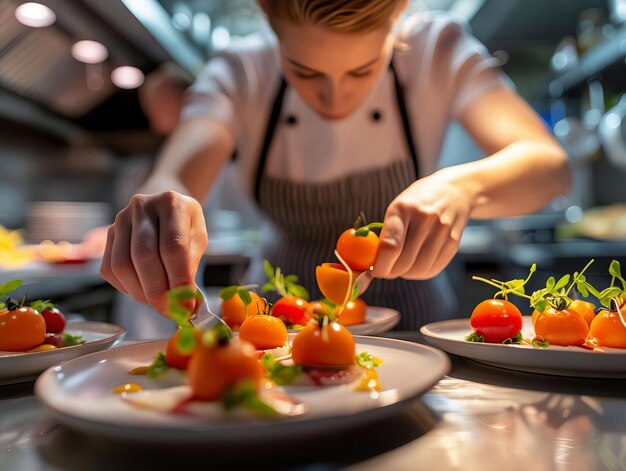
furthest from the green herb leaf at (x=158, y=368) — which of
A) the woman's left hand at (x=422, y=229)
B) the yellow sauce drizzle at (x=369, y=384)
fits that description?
the woman's left hand at (x=422, y=229)

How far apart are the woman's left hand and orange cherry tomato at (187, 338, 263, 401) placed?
1.24 feet

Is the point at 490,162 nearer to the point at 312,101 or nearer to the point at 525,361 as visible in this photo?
the point at 312,101

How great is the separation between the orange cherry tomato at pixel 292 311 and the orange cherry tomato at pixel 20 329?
13.9 inches

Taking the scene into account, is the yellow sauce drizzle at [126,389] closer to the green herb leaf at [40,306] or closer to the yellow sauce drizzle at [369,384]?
the yellow sauce drizzle at [369,384]

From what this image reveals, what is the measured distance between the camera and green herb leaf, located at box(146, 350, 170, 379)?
0.63 m

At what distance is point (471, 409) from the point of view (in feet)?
2.04

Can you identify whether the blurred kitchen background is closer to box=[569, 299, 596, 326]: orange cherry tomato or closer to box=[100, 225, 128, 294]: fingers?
box=[100, 225, 128, 294]: fingers

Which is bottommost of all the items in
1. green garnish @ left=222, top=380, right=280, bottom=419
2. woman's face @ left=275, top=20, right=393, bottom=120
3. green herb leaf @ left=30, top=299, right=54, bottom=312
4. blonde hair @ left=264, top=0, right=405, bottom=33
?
green garnish @ left=222, top=380, right=280, bottom=419

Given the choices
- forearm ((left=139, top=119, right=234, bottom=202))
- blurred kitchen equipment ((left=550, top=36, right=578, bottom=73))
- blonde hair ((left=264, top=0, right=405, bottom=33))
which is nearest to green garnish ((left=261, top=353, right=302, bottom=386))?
blonde hair ((left=264, top=0, right=405, bottom=33))

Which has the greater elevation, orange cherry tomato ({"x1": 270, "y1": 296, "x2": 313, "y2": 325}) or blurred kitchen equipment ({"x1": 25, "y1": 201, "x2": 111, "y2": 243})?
blurred kitchen equipment ({"x1": 25, "y1": 201, "x2": 111, "y2": 243})

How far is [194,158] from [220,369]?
1.02 m

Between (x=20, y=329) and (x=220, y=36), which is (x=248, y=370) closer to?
(x=20, y=329)

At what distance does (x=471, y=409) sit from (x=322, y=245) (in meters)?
1.13

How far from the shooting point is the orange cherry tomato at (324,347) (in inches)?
24.2
